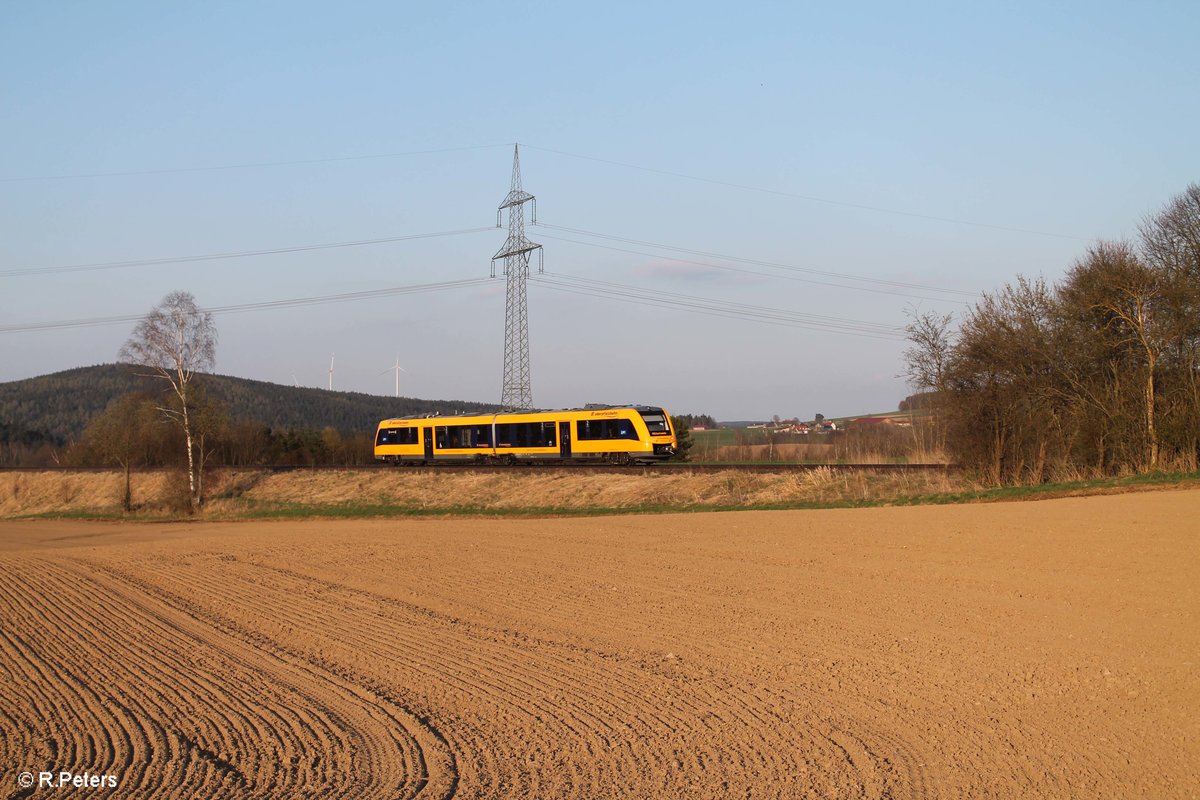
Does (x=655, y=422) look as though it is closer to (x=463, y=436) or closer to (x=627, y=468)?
(x=627, y=468)

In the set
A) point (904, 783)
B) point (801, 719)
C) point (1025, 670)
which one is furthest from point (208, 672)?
point (1025, 670)

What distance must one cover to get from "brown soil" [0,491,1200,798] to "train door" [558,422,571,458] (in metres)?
21.9

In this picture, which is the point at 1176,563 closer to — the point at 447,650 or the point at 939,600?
the point at 939,600

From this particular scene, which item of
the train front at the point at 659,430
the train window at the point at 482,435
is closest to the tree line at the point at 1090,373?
the train front at the point at 659,430

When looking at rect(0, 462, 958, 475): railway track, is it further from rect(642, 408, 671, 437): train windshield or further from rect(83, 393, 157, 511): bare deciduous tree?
rect(83, 393, 157, 511): bare deciduous tree

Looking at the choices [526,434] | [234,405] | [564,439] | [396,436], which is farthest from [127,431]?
[234,405]

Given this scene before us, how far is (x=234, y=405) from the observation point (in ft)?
376

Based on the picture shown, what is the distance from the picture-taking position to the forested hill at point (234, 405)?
12131 centimetres

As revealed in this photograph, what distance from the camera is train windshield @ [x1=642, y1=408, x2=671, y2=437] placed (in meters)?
39.1

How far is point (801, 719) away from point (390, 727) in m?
3.40

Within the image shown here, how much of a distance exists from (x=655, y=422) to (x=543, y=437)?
5331mm

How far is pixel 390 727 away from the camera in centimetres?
796

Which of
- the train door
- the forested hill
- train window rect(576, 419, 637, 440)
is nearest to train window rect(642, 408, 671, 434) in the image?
train window rect(576, 419, 637, 440)

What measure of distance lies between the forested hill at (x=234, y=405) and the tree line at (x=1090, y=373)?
89.4 metres
